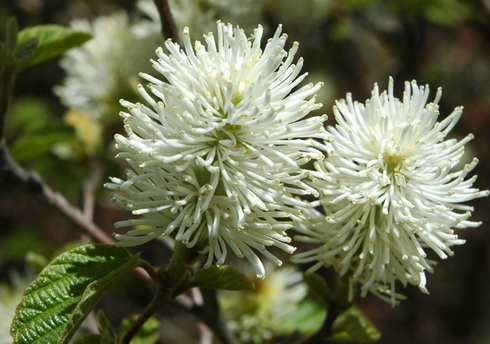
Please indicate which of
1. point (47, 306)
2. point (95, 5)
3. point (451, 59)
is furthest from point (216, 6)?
point (451, 59)

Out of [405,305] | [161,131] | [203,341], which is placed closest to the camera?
[161,131]

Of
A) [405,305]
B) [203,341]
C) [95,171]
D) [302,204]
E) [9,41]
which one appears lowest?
[405,305]

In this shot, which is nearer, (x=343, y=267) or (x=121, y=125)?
(x=343, y=267)

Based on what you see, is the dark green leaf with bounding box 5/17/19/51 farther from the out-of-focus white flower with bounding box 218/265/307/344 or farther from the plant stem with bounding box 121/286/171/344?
the out-of-focus white flower with bounding box 218/265/307/344

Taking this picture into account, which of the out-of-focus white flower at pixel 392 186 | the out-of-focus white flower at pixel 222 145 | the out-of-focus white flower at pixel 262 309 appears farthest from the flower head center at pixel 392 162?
the out-of-focus white flower at pixel 262 309

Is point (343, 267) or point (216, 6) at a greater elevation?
point (216, 6)

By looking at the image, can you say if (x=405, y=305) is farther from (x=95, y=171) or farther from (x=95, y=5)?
(x=95, y=5)

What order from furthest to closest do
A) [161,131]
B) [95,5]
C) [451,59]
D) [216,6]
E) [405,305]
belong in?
[451,59] → [95,5] → [405,305] → [216,6] → [161,131]

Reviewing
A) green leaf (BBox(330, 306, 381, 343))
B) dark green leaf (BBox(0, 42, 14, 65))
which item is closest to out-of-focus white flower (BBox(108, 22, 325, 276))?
green leaf (BBox(330, 306, 381, 343))
